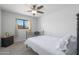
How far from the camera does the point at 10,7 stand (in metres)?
1.46

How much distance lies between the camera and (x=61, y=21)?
5.33 ft

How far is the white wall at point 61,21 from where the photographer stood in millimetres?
1423

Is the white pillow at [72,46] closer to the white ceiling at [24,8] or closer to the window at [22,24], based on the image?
the white ceiling at [24,8]

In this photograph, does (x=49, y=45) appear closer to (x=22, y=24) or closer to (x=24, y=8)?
(x=22, y=24)

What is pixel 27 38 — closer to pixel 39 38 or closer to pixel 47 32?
pixel 39 38

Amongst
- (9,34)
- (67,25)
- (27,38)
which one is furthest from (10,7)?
(67,25)

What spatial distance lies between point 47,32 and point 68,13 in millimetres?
610

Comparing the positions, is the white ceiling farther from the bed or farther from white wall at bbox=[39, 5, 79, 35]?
the bed

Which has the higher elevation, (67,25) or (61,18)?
(61,18)

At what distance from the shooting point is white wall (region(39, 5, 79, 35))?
142 centimetres

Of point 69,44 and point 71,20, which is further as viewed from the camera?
point 71,20

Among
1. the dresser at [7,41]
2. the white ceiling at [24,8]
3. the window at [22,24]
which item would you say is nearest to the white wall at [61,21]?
the white ceiling at [24,8]

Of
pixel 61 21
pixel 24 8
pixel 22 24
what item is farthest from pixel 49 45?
pixel 24 8

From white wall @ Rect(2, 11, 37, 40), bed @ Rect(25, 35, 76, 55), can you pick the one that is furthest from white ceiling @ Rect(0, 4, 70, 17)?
bed @ Rect(25, 35, 76, 55)
